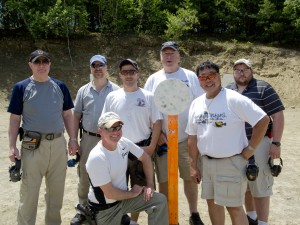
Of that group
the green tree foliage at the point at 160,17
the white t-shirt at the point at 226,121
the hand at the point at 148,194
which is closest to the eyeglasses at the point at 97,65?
the white t-shirt at the point at 226,121

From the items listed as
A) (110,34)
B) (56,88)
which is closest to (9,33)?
(110,34)

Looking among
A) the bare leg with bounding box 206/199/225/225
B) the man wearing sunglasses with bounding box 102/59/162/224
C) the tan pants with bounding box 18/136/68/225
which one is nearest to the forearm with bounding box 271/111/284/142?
the bare leg with bounding box 206/199/225/225

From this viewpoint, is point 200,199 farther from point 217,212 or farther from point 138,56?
point 138,56

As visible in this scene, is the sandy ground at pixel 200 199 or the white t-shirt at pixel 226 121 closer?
the white t-shirt at pixel 226 121

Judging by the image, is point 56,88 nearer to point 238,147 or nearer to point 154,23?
point 238,147

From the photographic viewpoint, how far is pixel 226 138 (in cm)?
340

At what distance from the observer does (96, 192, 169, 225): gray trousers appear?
3500 millimetres

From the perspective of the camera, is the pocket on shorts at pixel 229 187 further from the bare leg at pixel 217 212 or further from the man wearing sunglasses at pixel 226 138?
the bare leg at pixel 217 212

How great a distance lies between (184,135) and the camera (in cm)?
448

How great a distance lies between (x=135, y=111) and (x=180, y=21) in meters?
15.9

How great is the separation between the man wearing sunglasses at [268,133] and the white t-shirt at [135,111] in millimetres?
1107

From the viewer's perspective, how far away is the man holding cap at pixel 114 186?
338 centimetres

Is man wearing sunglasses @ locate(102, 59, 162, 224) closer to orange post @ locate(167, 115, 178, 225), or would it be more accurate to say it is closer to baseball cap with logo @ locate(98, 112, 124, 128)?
orange post @ locate(167, 115, 178, 225)

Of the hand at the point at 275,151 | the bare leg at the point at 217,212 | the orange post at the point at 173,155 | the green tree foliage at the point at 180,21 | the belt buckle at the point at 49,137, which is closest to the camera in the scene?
the bare leg at the point at 217,212
